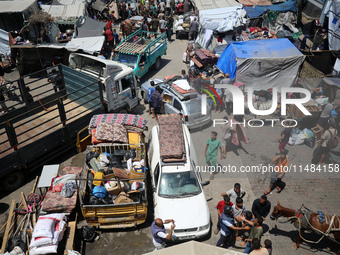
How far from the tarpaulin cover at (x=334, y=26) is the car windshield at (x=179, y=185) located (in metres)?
12.4

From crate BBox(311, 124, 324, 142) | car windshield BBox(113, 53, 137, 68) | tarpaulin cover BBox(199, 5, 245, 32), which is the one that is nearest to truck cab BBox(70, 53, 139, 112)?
car windshield BBox(113, 53, 137, 68)

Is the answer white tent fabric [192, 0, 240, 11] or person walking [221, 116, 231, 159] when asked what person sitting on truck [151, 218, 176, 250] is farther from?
white tent fabric [192, 0, 240, 11]

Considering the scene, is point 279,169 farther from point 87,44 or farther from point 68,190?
point 87,44

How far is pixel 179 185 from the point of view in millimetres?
8414

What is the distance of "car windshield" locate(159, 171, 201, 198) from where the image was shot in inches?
327

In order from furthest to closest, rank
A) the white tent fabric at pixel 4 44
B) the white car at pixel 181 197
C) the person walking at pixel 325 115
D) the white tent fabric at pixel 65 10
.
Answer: the white tent fabric at pixel 65 10 → the white tent fabric at pixel 4 44 → the person walking at pixel 325 115 → the white car at pixel 181 197

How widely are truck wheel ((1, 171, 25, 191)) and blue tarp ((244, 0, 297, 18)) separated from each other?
17.7m

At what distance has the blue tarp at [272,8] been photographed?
67.1 feet

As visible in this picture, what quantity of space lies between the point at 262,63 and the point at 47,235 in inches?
483

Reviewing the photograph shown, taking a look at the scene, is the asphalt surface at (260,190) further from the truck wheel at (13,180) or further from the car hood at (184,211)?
the car hood at (184,211)

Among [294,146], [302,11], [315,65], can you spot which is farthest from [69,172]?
[302,11]

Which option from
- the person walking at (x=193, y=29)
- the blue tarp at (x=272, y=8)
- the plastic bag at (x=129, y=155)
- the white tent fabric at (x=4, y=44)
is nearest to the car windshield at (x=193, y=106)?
the plastic bag at (x=129, y=155)

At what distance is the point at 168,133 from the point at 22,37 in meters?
14.6

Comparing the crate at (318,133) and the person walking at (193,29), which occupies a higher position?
the person walking at (193,29)
